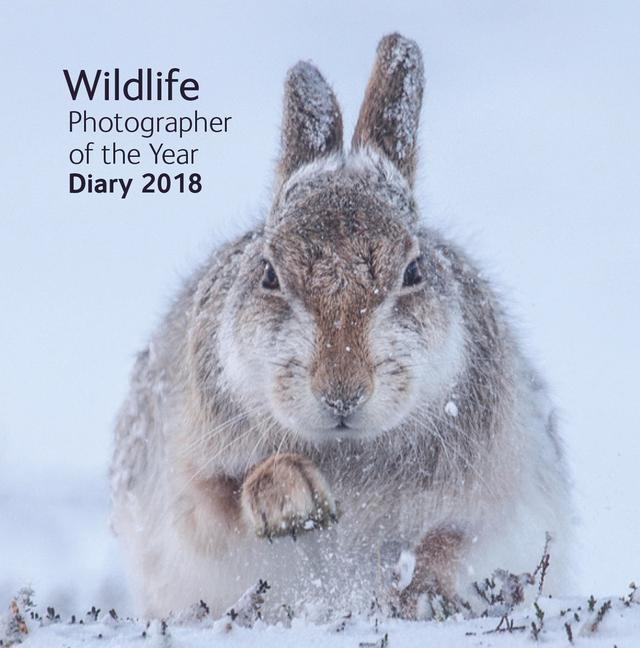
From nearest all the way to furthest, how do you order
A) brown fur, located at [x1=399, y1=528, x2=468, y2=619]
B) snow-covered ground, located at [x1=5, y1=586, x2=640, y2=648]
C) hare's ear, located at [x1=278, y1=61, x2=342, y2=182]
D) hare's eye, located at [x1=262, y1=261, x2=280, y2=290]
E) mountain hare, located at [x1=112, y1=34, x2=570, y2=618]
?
snow-covered ground, located at [x1=5, y1=586, x2=640, y2=648]
mountain hare, located at [x1=112, y1=34, x2=570, y2=618]
brown fur, located at [x1=399, y1=528, x2=468, y2=619]
hare's eye, located at [x1=262, y1=261, x2=280, y2=290]
hare's ear, located at [x1=278, y1=61, x2=342, y2=182]

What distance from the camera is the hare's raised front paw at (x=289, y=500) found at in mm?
5402

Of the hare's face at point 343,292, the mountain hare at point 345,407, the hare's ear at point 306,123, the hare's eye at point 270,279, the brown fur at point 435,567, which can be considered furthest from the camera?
the hare's ear at point 306,123

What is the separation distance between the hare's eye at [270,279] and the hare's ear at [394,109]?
3.45 ft

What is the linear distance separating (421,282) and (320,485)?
3.24 feet

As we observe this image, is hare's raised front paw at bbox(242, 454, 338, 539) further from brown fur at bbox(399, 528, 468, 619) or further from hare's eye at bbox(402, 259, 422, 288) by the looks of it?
hare's eye at bbox(402, 259, 422, 288)

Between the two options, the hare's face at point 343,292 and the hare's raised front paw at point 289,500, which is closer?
the hare's face at point 343,292

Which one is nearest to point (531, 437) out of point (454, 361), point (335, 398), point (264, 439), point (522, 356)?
point (522, 356)

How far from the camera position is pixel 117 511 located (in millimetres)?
7613

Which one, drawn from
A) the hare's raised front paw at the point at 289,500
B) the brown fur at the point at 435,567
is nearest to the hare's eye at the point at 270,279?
the hare's raised front paw at the point at 289,500

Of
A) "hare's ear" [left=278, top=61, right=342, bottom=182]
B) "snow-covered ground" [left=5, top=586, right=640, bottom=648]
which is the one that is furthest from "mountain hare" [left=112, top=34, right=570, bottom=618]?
"snow-covered ground" [left=5, top=586, right=640, bottom=648]

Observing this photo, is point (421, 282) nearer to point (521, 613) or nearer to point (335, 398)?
point (335, 398)

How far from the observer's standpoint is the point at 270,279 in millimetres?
5684

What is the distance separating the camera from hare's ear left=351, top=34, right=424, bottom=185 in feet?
21.3

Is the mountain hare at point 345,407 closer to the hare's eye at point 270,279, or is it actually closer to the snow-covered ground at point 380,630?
the hare's eye at point 270,279
